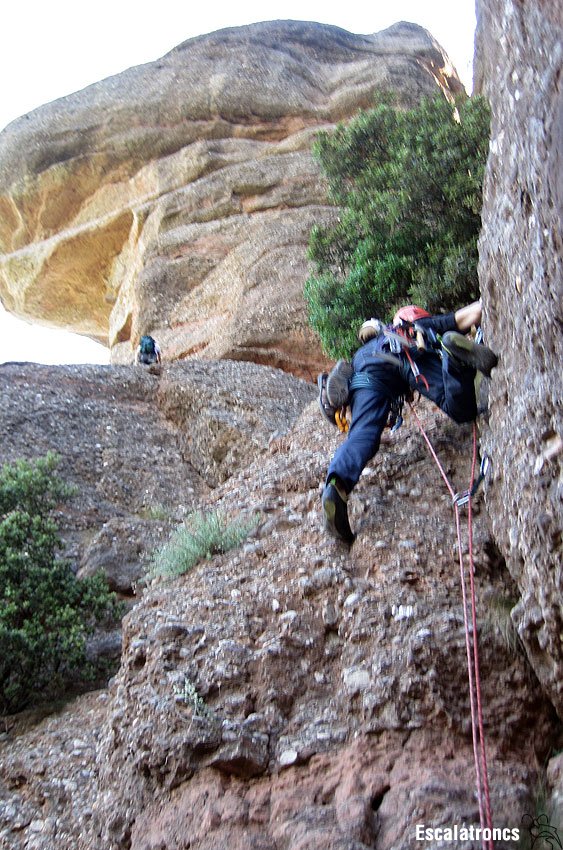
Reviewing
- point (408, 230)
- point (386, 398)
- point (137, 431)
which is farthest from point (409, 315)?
point (137, 431)

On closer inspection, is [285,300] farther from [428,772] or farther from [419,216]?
[428,772]

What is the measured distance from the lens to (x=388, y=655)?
5535 mm

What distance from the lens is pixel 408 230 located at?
36.8ft

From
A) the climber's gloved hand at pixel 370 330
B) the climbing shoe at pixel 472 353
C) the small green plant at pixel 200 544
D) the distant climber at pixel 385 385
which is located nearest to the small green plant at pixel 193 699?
the small green plant at pixel 200 544

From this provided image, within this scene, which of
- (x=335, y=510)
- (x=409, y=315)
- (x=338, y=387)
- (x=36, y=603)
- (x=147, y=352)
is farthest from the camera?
(x=147, y=352)

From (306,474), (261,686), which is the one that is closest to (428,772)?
(261,686)

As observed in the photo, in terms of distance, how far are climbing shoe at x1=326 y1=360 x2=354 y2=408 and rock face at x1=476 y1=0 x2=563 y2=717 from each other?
1.56 m

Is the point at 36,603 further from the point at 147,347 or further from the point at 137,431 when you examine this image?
the point at 147,347

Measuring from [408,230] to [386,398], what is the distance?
4.48 metres

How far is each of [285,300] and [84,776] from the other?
12.3 metres

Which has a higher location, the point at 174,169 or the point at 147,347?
the point at 174,169

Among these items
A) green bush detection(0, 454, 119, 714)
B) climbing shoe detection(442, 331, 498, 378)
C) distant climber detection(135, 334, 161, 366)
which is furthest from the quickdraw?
distant climber detection(135, 334, 161, 366)

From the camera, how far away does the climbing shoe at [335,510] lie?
6535 millimetres

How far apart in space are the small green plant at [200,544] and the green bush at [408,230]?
4682 millimetres
